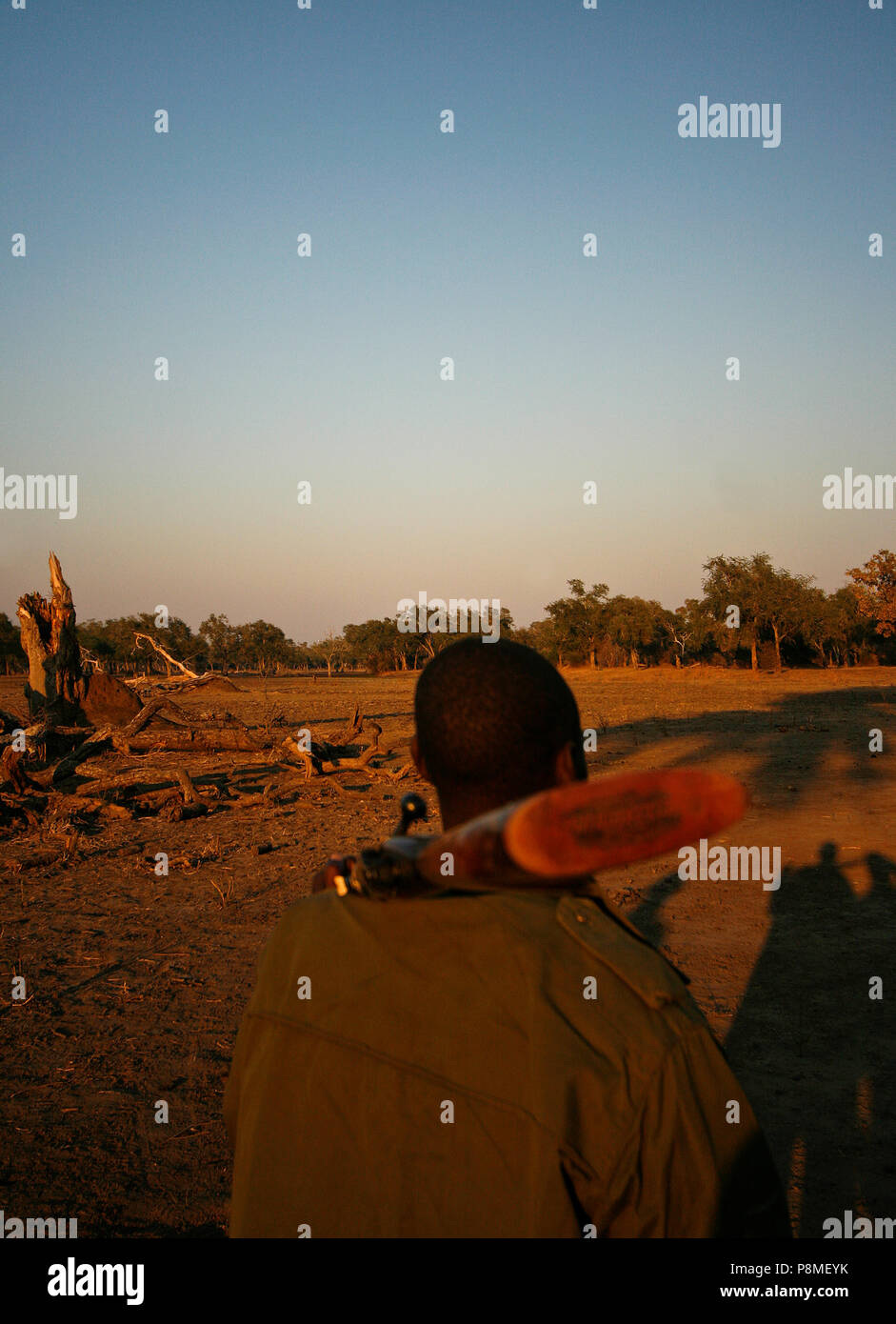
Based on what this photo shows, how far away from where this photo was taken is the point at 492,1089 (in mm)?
1148

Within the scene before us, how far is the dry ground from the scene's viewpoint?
3297 mm

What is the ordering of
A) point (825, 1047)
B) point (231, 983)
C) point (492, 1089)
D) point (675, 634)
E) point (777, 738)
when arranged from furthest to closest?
point (675, 634), point (777, 738), point (231, 983), point (825, 1047), point (492, 1089)

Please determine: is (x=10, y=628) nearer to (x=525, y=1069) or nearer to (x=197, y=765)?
(x=197, y=765)

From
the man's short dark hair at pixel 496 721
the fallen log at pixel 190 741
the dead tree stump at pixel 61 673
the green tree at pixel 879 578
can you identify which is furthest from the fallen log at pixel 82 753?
the green tree at pixel 879 578

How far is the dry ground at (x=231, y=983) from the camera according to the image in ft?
10.8

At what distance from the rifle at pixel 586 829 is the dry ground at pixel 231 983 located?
2.77 metres

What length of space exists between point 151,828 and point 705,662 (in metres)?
52.9

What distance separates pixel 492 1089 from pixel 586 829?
1.46ft

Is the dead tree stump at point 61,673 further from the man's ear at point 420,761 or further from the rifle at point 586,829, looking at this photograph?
the rifle at point 586,829

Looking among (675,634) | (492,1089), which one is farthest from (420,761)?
(675,634)

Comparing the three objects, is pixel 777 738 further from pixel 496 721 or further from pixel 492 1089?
pixel 492 1089

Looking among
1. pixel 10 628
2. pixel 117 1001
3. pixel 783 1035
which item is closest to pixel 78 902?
pixel 117 1001

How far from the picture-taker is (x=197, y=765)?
13984mm
